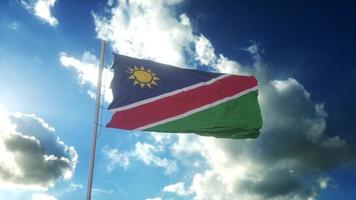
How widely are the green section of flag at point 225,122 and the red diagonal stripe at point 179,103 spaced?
409 mm

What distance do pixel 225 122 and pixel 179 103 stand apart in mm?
2248

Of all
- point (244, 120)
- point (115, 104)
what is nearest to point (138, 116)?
point (115, 104)

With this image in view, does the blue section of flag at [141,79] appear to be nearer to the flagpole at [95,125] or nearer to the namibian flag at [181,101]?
the namibian flag at [181,101]

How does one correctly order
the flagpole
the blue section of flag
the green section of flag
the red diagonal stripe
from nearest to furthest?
the flagpole → the red diagonal stripe → the blue section of flag → the green section of flag

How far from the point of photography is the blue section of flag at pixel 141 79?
Answer: 18938mm

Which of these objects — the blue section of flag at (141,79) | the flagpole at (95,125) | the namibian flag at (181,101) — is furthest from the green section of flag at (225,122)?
the flagpole at (95,125)

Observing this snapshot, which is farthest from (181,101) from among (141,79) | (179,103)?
(141,79)

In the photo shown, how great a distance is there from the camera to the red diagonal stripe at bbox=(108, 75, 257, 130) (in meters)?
18.5

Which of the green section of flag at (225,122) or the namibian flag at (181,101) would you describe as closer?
the namibian flag at (181,101)

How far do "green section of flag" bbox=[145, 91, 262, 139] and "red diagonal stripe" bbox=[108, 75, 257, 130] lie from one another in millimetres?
409

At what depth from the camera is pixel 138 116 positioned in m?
18.9

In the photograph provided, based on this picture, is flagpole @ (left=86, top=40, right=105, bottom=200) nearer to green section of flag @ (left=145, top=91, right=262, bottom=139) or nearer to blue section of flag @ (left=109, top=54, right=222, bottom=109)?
blue section of flag @ (left=109, top=54, right=222, bottom=109)

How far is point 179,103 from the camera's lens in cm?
2048

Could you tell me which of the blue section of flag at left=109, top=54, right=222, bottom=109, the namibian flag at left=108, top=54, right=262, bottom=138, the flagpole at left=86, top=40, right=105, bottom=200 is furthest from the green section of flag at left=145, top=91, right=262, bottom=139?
the flagpole at left=86, top=40, right=105, bottom=200
